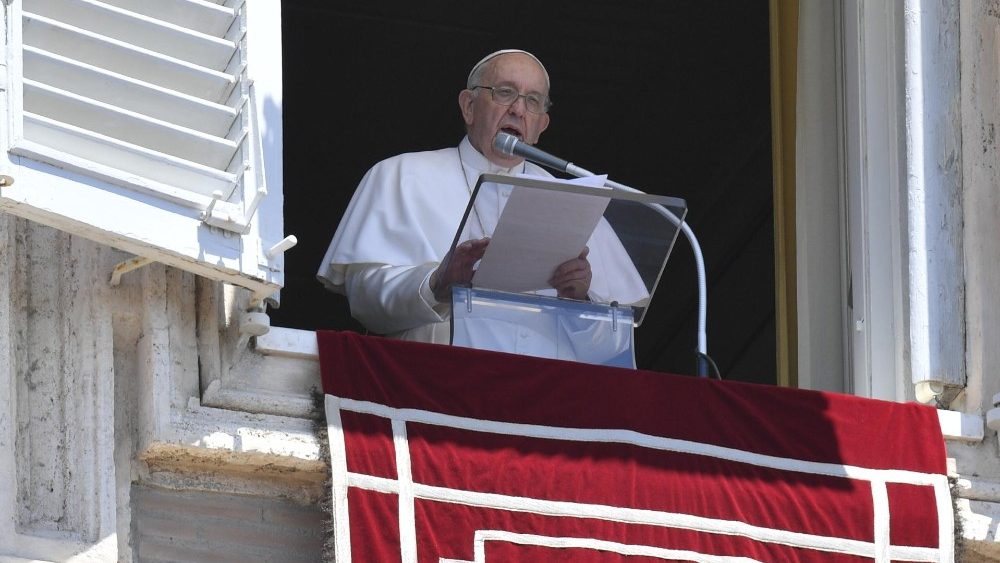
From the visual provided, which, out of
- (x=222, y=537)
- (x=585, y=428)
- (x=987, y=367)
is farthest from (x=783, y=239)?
(x=222, y=537)

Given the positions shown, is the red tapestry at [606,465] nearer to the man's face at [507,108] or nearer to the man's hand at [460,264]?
the man's hand at [460,264]

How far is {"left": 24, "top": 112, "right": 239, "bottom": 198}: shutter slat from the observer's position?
5.59m

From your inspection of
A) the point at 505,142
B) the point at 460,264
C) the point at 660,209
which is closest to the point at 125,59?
the point at 460,264

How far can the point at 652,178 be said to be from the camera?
10.8m

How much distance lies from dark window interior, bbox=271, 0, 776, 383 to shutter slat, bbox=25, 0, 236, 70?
4046 millimetres

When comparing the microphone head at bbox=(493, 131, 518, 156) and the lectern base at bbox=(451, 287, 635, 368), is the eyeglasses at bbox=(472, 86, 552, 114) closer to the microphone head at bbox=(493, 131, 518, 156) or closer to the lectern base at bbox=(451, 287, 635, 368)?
the microphone head at bbox=(493, 131, 518, 156)

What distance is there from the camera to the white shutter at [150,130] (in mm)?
5559

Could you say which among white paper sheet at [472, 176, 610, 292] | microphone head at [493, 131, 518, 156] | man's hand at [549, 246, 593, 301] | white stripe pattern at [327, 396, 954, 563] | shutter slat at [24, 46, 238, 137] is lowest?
white stripe pattern at [327, 396, 954, 563]

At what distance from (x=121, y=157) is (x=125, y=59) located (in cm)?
29

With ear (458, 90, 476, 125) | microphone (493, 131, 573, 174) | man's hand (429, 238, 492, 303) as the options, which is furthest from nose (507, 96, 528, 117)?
man's hand (429, 238, 492, 303)

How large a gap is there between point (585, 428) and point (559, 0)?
4.11m

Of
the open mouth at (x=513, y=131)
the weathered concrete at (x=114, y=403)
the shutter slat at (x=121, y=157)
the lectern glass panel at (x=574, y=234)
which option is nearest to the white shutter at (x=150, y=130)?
the shutter slat at (x=121, y=157)

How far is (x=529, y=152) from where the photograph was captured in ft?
20.7

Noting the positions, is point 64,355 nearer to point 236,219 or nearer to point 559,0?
point 236,219
